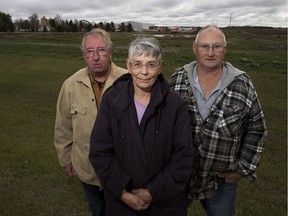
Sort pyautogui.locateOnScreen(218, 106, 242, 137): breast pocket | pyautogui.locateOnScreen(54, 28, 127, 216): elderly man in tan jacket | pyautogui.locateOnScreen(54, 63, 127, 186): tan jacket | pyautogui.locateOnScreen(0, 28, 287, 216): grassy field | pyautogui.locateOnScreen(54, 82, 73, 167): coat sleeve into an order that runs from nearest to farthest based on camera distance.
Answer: pyautogui.locateOnScreen(218, 106, 242, 137): breast pocket
pyautogui.locateOnScreen(54, 28, 127, 216): elderly man in tan jacket
pyautogui.locateOnScreen(54, 63, 127, 186): tan jacket
pyautogui.locateOnScreen(54, 82, 73, 167): coat sleeve
pyautogui.locateOnScreen(0, 28, 287, 216): grassy field

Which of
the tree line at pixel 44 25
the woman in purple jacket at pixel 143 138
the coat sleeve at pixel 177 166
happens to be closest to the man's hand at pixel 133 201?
the woman in purple jacket at pixel 143 138

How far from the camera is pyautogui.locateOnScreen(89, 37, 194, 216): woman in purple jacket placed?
240 centimetres

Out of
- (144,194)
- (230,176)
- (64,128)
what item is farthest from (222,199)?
(64,128)

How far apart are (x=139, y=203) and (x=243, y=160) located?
108 centimetres

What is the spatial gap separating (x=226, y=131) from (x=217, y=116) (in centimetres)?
15

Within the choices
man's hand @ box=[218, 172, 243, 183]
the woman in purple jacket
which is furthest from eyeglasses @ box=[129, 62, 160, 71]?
man's hand @ box=[218, 172, 243, 183]

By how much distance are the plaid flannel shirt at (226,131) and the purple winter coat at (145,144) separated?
0.39m

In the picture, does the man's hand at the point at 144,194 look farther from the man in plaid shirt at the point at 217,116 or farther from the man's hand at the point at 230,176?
the man's hand at the point at 230,176

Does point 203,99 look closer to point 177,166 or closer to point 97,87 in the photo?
point 177,166

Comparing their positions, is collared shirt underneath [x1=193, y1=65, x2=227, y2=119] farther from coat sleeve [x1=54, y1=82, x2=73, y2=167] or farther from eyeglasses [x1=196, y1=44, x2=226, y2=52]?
coat sleeve [x1=54, y1=82, x2=73, y2=167]

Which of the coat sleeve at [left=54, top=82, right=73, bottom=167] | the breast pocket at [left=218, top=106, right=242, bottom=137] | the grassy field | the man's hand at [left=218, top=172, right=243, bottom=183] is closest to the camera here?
the breast pocket at [left=218, top=106, right=242, bottom=137]

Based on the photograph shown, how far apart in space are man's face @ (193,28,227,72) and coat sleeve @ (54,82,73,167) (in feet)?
4.62

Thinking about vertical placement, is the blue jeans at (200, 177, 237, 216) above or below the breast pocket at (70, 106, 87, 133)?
below

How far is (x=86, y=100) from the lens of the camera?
10.4 ft
